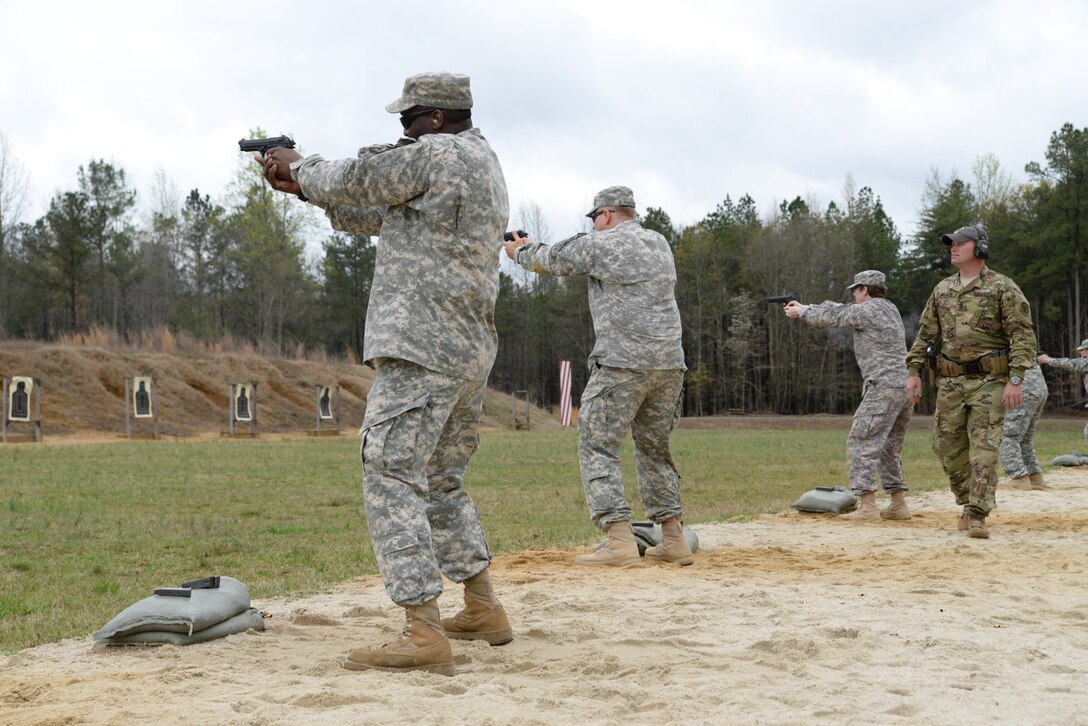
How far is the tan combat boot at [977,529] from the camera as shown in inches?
340

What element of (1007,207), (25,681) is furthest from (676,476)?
(1007,207)

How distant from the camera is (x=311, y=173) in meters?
4.39

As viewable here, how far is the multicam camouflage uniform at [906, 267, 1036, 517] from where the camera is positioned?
8.58 meters

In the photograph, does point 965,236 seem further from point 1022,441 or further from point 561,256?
point 1022,441

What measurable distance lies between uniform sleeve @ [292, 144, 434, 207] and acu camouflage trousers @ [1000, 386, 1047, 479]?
12.1 metres

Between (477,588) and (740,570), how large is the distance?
2.74 m

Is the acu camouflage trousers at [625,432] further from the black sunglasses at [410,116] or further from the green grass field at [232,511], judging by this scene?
the black sunglasses at [410,116]

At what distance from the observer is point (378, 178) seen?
424 centimetres

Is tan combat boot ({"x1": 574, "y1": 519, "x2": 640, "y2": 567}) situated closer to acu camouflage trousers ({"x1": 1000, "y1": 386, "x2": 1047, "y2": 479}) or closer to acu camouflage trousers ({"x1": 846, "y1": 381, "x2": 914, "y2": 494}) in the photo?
acu camouflage trousers ({"x1": 846, "y1": 381, "x2": 914, "y2": 494})

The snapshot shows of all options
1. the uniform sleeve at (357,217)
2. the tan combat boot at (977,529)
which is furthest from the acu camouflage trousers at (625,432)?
the tan combat boot at (977,529)

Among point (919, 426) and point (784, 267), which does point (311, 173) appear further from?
point (784, 267)

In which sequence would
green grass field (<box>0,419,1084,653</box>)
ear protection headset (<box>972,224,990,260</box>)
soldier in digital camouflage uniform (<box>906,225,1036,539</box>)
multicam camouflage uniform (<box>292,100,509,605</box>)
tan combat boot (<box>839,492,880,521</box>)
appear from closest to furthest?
multicam camouflage uniform (<box>292,100,509,605</box>)
green grass field (<box>0,419,1084,653</box>)
soldier in digital camouflage uniform (<box>906,225,1036,539</box>)
ear protection headset (<box>972,224,990,260</box>)
tan combat boot (<box>839,492,880,521</box>)

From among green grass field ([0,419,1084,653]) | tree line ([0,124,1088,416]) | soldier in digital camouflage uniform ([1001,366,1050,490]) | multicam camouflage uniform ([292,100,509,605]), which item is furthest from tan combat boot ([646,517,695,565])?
tree line ([0,124,1088,416])

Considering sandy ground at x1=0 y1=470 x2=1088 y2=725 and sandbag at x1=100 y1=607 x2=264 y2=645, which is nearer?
sandy ground at x1=0 y1=470 x2=1088 y2=725
